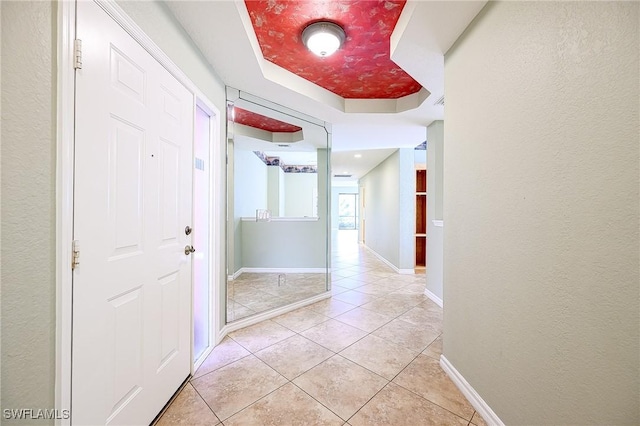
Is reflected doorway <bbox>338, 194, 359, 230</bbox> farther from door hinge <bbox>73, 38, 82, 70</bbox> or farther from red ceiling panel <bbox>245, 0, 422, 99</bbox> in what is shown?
door hinge <bbox>73, 38, 82, 70</bbox>

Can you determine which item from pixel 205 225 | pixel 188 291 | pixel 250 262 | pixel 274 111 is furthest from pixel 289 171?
pixel 188 291

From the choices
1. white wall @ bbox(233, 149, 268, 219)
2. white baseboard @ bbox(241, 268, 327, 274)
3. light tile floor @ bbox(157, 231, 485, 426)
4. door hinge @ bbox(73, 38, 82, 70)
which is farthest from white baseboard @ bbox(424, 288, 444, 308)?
door hinge @ bbox(73, 38, 82, 70)

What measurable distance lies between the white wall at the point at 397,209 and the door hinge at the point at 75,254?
462 centimetres

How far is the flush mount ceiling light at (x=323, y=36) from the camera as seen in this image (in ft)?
5.80

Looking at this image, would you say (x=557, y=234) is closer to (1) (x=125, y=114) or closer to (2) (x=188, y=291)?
(1) (x=125, y=114)

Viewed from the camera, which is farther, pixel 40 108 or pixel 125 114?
pixel 125 114

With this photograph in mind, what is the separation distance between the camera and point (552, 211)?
3.33ft

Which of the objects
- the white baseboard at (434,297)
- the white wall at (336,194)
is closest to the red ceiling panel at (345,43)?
the white baseboard at (434,297)

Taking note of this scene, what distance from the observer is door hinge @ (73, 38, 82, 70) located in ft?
3.01

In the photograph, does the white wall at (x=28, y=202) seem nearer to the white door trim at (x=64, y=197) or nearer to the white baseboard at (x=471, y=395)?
the white door trim at (x=64, y=197)

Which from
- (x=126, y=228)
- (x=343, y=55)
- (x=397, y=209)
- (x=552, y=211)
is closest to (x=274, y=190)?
(x=397, y=209)

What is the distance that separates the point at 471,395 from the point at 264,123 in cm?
382

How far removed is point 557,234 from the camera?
3.26 ft

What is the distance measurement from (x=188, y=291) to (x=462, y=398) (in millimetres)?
1971
